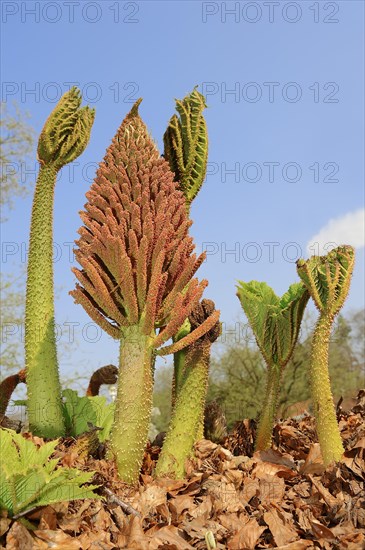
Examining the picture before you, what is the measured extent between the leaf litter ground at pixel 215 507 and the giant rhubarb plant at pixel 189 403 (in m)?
0.13

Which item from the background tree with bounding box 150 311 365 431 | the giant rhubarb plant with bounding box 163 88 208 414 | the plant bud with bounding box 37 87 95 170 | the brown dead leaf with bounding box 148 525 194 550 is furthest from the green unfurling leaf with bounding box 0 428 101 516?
the background tree with bounding box 150 311 365 431

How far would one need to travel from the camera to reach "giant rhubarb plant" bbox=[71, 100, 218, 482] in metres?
3.96

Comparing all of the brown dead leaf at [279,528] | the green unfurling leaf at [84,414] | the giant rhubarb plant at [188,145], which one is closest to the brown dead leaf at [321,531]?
the brown dead leaf at [279,528]

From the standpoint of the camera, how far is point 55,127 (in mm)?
4727

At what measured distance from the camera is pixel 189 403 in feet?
13.8

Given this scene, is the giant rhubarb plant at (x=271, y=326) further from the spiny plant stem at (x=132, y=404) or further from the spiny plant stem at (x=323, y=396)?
the spiny plant stem at (x=132, y=404)

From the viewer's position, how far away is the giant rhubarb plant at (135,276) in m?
3.96

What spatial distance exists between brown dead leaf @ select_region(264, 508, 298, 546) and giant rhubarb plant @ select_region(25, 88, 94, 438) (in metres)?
1.88

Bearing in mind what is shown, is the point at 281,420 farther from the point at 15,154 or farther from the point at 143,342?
the point at 15,154

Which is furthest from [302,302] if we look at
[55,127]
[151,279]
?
[55,127]

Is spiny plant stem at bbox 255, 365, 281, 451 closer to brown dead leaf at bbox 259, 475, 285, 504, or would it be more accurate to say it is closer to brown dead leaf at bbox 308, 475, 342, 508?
brown dead leaf at bbox 259, 475, 285, 504

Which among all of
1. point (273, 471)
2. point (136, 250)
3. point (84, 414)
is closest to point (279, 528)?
point (273, 471)

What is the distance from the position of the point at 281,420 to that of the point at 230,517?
2.40 m

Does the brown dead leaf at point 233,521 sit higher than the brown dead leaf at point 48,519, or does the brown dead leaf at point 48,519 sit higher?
the brown dead leaf at point 48,519
